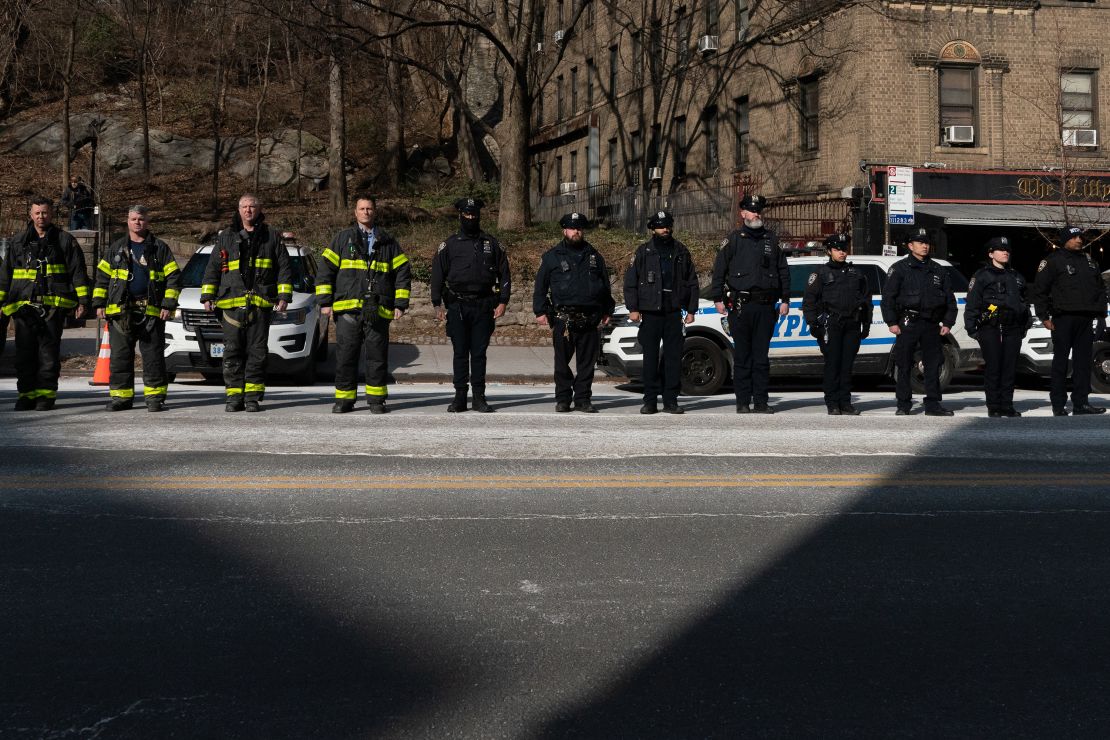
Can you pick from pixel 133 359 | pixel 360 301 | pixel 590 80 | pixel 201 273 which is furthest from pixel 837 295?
pixel 590 80

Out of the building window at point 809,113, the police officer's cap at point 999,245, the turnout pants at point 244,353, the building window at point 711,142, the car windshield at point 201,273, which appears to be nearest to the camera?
the turnout pants at point 244,353

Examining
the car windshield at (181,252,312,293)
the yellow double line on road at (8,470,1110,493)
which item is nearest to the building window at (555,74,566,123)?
the car windshield at (181,252,312,293)

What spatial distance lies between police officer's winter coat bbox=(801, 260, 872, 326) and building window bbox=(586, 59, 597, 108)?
33.1 m

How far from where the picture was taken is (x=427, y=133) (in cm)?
5478

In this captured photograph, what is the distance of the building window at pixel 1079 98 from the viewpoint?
2867 centimetres

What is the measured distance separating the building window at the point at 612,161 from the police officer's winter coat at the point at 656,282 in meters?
30.3

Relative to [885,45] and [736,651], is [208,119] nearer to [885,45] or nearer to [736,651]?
[885,45]

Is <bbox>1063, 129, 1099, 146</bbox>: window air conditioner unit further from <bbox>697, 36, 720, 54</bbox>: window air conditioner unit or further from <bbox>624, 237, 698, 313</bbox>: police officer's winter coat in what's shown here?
<bbox>624, 237, 698, 313</bbox>: police officer's winter coat

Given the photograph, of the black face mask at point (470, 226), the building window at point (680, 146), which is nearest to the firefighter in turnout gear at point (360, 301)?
the black face mask at point (470, 226)

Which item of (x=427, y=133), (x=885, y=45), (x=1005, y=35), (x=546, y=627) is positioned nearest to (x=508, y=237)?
(x=885, y=45)

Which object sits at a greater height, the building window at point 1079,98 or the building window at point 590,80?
the building window at point 590,80

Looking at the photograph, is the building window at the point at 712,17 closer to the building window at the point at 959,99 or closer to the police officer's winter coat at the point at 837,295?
the building window at the point at 959,99

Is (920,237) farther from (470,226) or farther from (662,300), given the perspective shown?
(470,226)

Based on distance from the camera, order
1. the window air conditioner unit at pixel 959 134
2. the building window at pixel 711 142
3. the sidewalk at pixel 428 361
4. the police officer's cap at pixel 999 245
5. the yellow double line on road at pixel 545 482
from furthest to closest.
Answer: the building window at pixel 711 142
the window air conditioner unit at pixel 959 134
the sidewalk at pixel 428 361
the police officer's cap at pixel 999 245
the yellow double line on road at pixel 545 482
